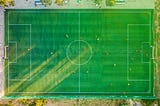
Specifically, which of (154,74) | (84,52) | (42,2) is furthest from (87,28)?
(154,74)

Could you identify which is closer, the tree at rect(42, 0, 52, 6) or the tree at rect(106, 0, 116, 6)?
the tree at rect(106, 0, 116, 6)

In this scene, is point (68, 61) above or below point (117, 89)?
above

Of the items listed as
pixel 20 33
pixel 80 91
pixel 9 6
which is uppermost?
pixel 9 6

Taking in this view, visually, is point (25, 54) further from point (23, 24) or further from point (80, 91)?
point (80, 91)

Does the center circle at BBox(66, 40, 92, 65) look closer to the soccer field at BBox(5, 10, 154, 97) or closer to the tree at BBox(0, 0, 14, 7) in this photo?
the soccer field at BBox(5, 10, 154, 97)

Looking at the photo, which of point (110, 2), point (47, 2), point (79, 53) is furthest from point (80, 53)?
point (47, 2)

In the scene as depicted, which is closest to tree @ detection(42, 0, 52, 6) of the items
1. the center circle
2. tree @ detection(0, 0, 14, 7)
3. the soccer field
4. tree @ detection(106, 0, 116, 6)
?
the soccer field

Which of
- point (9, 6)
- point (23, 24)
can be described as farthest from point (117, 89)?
point (9, 6)

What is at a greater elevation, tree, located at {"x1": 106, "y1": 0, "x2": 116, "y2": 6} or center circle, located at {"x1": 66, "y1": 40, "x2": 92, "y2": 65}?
tree, located at {"x1": 106, "y1": 0, "x2": 116, "y2": 6}

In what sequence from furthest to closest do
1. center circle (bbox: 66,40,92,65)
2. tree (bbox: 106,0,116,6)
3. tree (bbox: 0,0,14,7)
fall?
center circle (bbox: 66,40,92,65)
tree (bbox: 106,0,116,6)
tree (bbox: 0,0,14,7)

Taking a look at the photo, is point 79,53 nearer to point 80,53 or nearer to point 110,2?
point 80,53
